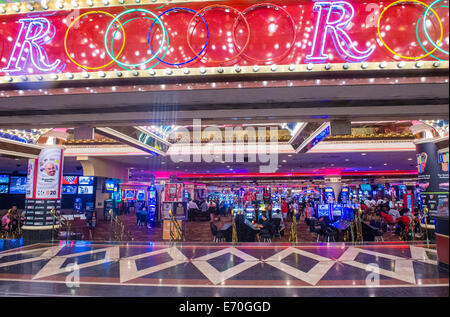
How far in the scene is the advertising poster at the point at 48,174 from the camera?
7055 millimetres

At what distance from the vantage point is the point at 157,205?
573 inches

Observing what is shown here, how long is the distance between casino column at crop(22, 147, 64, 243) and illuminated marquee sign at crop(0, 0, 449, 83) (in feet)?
14.0

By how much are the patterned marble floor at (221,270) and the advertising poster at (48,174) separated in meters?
1.71

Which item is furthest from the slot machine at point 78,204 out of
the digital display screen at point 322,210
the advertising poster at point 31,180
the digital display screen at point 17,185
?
the digital display screen at point 322,210

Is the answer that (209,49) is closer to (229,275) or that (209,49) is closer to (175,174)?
(229,275)

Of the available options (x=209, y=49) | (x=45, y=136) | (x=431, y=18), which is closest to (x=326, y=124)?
(x=431, y=18)

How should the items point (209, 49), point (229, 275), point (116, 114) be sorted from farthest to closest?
point (116, 114)
point (229, 275)
point (209, 49)

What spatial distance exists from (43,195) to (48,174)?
0.53 m

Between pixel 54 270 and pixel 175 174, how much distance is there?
43.6 ft

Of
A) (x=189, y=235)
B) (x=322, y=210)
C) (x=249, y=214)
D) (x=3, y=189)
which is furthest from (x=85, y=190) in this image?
(x=322, y=210)

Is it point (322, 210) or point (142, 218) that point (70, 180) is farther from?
point (322, 210)

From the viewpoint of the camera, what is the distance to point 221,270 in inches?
156

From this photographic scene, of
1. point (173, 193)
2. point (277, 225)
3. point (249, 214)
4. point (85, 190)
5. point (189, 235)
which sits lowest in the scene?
point (189, 235)

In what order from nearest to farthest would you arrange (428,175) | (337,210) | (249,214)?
1. (428,175)
2. (249,214)
3. (337,210)
